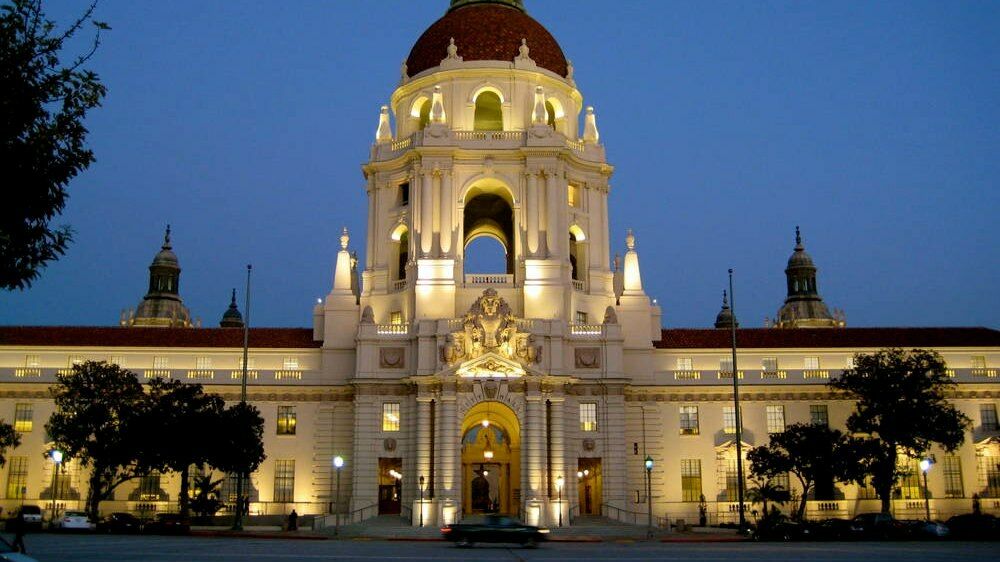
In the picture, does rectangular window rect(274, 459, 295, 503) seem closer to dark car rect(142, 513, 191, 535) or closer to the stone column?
dark car rect(142, 513, 191, 535)

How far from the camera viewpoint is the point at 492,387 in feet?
211

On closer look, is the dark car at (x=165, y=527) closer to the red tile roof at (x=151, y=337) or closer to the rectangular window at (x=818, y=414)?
the red tile roof at (x=151, y=337)

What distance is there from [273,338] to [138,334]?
33.5ft

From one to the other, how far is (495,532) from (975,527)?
2617cm

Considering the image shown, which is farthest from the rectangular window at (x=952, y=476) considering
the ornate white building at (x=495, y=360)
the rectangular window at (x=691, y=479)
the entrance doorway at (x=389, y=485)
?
the entrance doorway at (x=389, y=485)

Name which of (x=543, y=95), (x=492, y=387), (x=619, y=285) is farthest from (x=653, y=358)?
(x=543, y=95)

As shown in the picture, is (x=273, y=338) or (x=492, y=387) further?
(x=273, y=338)

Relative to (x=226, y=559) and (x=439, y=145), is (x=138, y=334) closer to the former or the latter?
(x=439, y=145)

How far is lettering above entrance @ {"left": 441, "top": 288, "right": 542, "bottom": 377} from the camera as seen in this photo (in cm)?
6419

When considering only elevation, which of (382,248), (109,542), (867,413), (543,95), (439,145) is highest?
(543,95)

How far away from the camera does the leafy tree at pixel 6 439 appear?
63028 millimetres

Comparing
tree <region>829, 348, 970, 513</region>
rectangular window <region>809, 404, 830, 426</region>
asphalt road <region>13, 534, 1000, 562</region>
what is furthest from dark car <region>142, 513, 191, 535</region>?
rectangular window <region>809, 404, 830, 426</region>

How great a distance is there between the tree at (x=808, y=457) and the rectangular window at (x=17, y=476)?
1920 inches

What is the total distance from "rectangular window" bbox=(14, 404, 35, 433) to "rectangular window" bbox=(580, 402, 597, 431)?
37.9 metres
